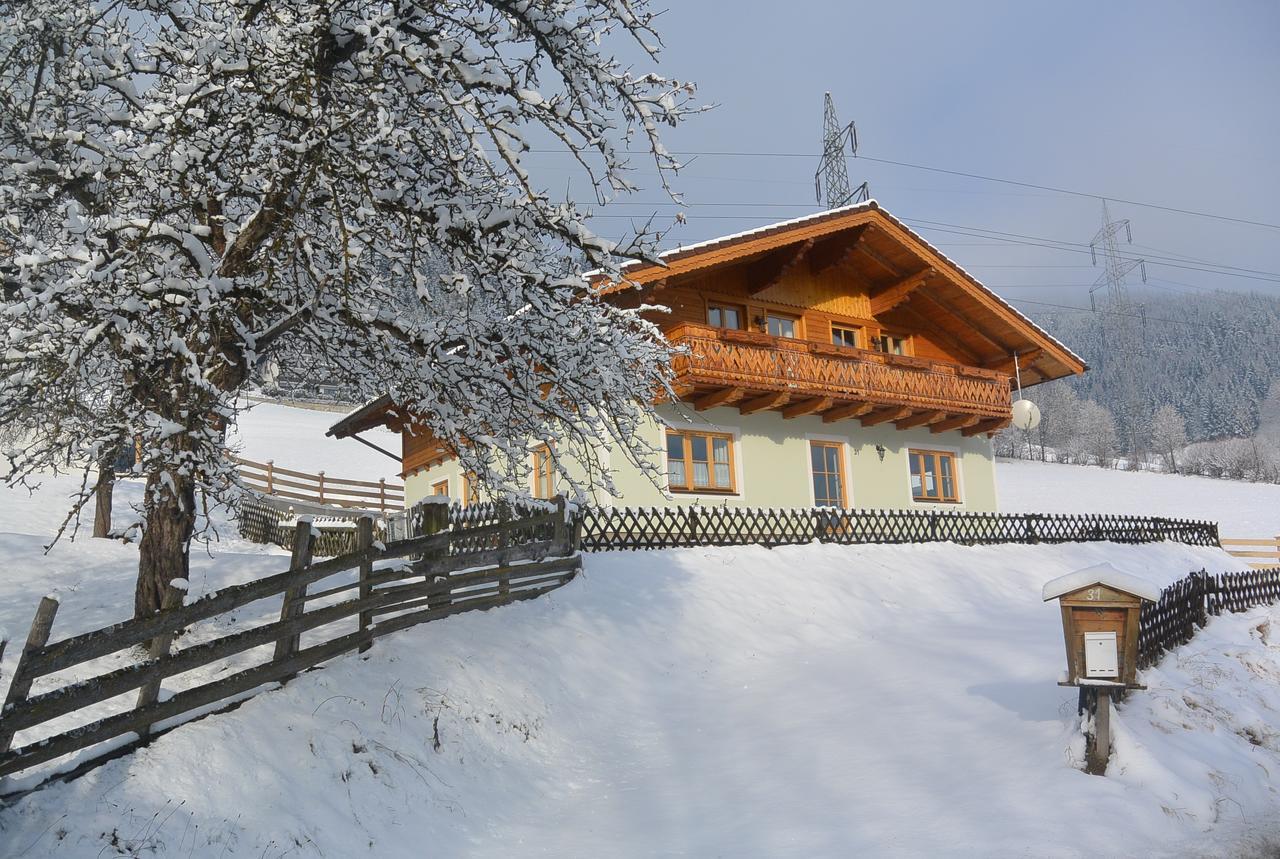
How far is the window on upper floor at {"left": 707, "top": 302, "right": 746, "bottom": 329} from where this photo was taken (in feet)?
73.3

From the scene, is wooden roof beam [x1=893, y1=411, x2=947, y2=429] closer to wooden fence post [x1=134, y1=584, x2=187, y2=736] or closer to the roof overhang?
the roof overhang

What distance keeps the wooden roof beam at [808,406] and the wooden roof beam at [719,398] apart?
1823 millimetres

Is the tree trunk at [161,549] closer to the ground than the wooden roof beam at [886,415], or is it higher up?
closer to the ground

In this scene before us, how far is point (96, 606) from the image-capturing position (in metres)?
10.9

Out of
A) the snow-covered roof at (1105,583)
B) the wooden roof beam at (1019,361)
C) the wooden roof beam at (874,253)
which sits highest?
the wooden roof beam at (874,253)

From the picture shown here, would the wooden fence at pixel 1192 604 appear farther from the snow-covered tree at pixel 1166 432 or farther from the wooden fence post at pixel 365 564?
the snow-covered tree at pixel 1166 432

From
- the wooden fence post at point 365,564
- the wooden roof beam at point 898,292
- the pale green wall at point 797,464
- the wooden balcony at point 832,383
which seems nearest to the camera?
the wooden fence post at point 365,564

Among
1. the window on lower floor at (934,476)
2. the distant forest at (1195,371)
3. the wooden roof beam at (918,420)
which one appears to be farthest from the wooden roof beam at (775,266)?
the distant forest at (1195,371)

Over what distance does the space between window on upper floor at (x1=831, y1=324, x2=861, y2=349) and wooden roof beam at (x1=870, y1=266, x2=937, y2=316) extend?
2.82 feet

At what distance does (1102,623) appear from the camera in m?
7.16

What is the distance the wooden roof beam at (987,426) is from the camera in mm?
24781

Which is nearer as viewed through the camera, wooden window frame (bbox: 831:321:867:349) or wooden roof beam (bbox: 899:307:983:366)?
wooden window frame (bbox: 831:321:867:349)

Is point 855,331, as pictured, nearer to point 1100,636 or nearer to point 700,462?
point 700,462

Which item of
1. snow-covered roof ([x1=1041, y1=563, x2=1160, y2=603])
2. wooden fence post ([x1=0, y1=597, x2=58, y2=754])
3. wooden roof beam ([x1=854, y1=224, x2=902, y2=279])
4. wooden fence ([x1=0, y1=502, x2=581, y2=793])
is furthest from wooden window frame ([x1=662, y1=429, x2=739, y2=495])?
wooden fence post ([x1=0, y1=597, x2=58, y2=754])
